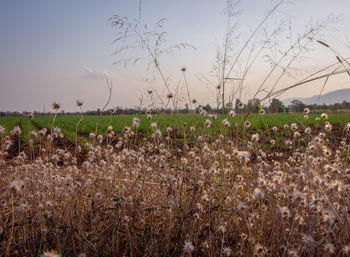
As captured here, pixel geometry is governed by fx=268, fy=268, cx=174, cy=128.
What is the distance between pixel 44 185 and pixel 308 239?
2557 mm

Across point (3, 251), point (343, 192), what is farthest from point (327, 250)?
point (3, 251)

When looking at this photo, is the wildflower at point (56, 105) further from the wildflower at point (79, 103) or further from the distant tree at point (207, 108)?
the distant tree at point (207, 108)

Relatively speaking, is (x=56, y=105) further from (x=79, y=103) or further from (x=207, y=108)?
(x=207, y=108)

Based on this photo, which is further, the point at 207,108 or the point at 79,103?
the point at 207,108

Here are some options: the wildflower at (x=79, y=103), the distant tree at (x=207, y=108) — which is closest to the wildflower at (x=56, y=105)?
the wildflower at (x=79, y=103)

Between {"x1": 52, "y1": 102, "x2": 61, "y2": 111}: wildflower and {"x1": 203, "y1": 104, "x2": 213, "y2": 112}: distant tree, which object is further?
{"x1": 203, "y1": 104, "x2": 213, "y2": 112}: distant tree

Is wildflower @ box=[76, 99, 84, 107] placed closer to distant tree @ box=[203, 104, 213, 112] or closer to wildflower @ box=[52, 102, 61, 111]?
wildflower @ box=[52, 102, 61, 111]

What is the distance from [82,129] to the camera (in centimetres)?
1672

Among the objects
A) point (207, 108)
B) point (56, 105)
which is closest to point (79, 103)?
point (56, 105)

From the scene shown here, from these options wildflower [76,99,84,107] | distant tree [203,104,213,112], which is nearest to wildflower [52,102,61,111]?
wildflower [76,99,84,107]

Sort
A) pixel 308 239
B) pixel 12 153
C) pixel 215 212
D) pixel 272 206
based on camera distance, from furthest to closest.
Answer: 1. pixel 12 153
2. pixel 215 212
3. pixel 272 206
4. pixel 308 239

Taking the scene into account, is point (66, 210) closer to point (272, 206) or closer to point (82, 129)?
point (272, 206)

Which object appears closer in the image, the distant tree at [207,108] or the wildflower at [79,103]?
the wildflower at [79,103]

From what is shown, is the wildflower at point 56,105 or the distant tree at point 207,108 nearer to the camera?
the wildflower at point 56,105
